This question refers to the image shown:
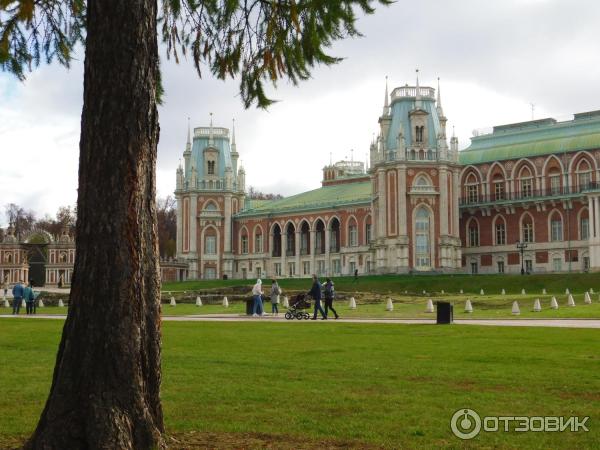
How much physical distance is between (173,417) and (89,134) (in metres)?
3.09

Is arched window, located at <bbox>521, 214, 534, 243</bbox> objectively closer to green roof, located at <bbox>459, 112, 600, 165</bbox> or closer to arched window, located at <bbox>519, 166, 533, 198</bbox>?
arched window, located at <bbox>519, 166, 533, 198</bbox>

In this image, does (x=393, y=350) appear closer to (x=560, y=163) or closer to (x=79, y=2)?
(x=79, y=2)

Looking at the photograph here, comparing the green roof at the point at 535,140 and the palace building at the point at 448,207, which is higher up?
the green roof at the point at 535,140

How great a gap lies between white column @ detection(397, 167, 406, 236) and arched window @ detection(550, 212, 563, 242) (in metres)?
14.1

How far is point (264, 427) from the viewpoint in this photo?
737 cm

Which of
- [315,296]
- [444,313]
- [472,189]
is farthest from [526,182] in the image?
[444,313]

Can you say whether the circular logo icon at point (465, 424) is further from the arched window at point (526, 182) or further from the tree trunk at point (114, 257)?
the arched window at point (526, 182)

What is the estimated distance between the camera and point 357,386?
9.73m

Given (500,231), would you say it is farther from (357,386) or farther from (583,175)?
(357,386)

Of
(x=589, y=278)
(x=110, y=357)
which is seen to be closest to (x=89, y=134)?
(x=110, y=357)

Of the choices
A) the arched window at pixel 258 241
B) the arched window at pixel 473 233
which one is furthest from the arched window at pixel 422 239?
the arched window at pixel 258 241

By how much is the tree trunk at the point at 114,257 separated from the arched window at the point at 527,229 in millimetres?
70350

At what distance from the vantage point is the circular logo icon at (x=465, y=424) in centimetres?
697

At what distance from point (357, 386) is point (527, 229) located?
221 ft
